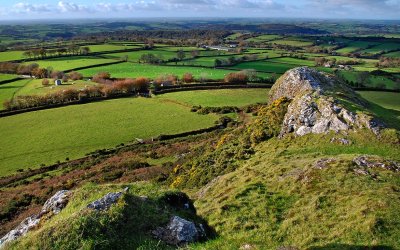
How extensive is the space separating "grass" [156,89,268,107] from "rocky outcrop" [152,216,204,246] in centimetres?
7769

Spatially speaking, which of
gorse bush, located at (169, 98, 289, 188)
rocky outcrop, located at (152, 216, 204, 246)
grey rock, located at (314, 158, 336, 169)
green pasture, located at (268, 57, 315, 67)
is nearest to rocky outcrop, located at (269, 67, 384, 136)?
gorse bush, located at (169, 98, 289, 188)

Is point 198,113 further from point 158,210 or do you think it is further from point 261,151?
point 158,210

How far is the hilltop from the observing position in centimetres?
1512

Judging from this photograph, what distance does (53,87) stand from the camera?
121875 millimetres

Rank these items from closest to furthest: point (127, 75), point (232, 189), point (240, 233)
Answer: point (240, 233) → point (232, 189) → point (127, 75)

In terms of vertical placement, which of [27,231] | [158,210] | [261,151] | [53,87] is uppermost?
[158,210]

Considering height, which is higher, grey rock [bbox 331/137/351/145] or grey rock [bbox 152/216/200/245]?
grey rock [bbox 152/216/200/245]

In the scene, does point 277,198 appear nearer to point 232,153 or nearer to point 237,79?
point 232,153

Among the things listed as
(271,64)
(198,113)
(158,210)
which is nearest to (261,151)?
(158,210)

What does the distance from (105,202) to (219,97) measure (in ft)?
287

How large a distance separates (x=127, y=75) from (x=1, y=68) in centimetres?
6096

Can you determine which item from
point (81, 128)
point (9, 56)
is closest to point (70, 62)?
point (9, 56)

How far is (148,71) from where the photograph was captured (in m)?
150

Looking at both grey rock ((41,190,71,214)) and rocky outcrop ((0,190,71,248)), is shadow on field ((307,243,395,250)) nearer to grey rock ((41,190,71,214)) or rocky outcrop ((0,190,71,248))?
grey rock ((41,190,71,214))
